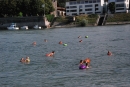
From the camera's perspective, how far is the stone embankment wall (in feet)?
432

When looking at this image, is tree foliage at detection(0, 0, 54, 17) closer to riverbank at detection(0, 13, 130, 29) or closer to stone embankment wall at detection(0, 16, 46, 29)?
riverbank at detection(0, 13, 130, 29)

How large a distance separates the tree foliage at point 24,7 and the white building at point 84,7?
23.1 metres

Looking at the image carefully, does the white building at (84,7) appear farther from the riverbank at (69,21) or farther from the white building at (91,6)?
the riverbank at (69,21)

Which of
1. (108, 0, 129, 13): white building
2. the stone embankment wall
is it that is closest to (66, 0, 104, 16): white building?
(108, 0, 129, 13): white building

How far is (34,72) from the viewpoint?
95.2 ft

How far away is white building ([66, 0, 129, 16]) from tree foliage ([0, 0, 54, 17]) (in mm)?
23178

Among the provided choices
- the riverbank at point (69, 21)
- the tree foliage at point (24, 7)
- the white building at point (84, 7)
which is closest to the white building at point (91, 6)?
the white building at point (84, 7)

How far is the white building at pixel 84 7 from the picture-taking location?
15712cm

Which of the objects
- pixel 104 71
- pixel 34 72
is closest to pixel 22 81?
pixel 34 72

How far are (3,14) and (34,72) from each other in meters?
120

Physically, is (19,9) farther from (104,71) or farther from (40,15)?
(104,71)

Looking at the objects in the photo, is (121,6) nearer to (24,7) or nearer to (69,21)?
(69,21)

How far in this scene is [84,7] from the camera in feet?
528

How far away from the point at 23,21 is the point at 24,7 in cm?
976
